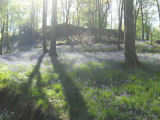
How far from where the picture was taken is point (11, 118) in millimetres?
4422

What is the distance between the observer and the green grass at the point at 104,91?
3.82 meters

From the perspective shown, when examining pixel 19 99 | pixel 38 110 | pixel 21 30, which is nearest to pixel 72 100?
pixel 38 110

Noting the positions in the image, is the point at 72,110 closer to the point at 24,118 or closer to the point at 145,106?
the point at 24,118

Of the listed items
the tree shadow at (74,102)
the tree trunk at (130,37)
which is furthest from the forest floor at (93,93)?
the tree trunk at (130,37)

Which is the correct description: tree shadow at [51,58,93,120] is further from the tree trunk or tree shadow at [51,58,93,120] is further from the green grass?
the tree trunk

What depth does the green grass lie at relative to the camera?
3.82m

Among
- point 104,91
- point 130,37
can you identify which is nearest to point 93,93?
point 104,91

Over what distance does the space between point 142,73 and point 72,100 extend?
3656 mm

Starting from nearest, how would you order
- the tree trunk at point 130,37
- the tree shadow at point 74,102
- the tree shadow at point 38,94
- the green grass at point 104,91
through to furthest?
1. the green grass at point 104,91
2. the tree shadow at point 74,102
3. the tree shadow at point 38,94
4. the tree trunk at point 130,37

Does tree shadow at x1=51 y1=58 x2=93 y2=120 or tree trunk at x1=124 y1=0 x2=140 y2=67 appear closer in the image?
tree shadow at x1=51 y1=58 x2=93 y2=120

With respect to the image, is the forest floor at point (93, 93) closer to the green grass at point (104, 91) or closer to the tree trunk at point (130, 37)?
the green grass at point (104, 91)

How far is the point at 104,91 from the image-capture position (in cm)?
509

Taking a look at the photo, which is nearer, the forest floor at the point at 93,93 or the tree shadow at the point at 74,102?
the forest floor at the point at 93,93

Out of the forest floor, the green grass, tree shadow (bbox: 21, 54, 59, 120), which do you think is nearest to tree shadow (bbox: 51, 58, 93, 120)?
the forest floor
